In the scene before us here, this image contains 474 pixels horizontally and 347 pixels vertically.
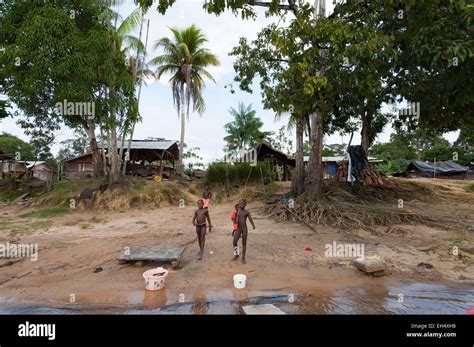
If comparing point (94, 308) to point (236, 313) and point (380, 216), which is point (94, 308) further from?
point (380, 216)

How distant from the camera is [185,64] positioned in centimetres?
2570

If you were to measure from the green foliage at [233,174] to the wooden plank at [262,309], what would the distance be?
15.1 metres

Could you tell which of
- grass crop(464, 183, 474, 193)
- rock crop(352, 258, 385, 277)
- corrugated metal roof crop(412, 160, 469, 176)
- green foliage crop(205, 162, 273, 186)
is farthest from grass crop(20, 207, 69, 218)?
corrugated metal roof crop(412, 160, 469, 176)

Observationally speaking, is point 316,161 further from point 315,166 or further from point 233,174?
point 233,174

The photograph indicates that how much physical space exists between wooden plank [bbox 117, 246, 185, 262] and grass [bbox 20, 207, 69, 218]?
919 cm

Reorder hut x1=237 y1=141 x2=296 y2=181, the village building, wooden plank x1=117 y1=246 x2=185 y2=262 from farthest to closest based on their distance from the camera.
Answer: hut x1=237 y1=141 x2=296 y2=181, the village building, wooden plank x1=117 y1=246 x2=185 y2=262

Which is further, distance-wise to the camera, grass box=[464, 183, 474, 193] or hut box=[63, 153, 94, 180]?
hut box=[63, 153, 94, 180]

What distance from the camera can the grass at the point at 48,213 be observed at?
1495 centimetres

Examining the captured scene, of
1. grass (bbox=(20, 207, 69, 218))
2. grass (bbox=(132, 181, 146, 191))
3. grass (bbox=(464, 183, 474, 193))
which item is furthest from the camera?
grass (bbox=(464, 183, 474, 193))

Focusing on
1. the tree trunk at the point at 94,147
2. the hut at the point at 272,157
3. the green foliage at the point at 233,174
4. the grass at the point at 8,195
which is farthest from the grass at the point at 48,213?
the hut at the point at 272,157

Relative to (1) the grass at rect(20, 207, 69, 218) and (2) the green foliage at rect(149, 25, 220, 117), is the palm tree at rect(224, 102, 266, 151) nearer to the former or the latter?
(2) the green foliage at rect(149, 25, 220, 117)

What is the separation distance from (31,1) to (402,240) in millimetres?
17736

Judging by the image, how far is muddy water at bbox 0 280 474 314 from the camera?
5.26 metres
